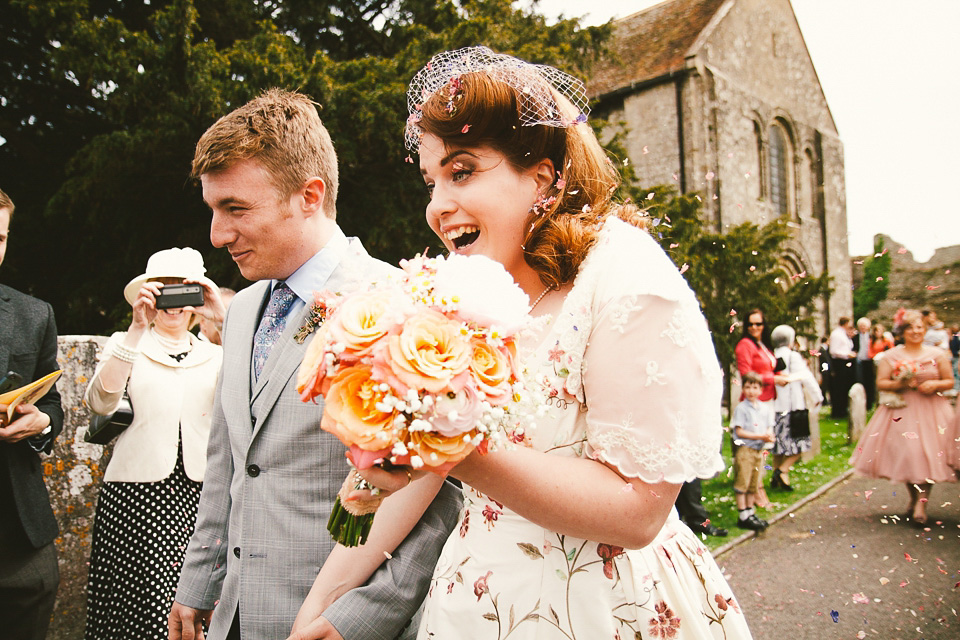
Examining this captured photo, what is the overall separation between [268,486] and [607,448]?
113cm

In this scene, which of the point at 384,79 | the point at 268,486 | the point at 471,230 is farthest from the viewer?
the point at 384,79

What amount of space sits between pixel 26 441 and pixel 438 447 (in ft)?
9.74

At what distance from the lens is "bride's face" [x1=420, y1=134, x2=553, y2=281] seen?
1646 mm

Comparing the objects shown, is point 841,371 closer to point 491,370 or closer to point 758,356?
point 758,356

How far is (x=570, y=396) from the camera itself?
151 centimetres

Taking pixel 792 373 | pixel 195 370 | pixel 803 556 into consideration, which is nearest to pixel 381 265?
pixel 195 370

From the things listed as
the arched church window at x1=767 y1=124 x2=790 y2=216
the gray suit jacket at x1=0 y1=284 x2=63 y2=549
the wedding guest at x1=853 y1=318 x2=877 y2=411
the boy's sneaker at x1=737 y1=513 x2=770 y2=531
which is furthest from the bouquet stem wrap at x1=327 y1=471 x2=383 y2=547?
the arched church window at x1=767 y1=124 x2=790 y2=216

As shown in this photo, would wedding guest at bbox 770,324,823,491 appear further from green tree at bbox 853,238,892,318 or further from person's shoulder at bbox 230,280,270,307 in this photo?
green tree at bbox 853,238,892,318

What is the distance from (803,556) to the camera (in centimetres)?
592

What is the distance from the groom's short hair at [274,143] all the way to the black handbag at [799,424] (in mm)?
8124

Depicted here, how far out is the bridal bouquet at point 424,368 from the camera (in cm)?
110

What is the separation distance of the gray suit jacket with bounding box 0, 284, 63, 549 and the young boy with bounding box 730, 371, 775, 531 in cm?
646

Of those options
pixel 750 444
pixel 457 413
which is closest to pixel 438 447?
pixel 457 413

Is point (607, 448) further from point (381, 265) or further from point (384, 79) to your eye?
point (384, 79)
